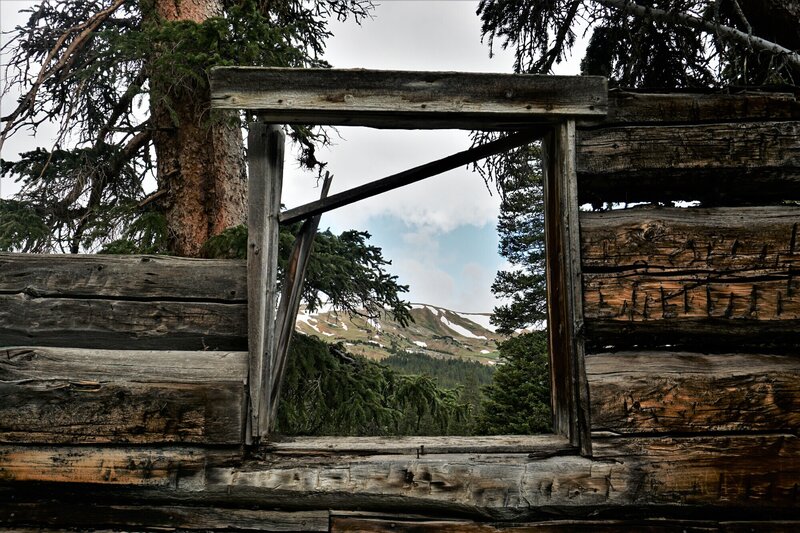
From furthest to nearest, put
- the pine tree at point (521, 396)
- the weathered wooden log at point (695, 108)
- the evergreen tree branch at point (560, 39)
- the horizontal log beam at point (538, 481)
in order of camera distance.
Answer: the pine tree at point (521, 396), the evergreen tree branch at point (560, 39), the weathered wooden log at point (695, 108), the horizontal log beam at point (538, 481)

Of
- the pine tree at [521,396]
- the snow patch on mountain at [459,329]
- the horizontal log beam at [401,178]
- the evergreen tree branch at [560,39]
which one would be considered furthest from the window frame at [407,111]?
the snow patch on mountain at [459,329]

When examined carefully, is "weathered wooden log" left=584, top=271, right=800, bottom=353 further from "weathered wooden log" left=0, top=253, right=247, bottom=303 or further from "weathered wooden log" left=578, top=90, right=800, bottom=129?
"weathered wooden log" left=0, top=253, right=247, bottom=303

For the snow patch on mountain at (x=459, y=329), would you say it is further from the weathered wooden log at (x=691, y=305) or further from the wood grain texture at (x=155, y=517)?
the wood grain texture at (x=155, y=517)

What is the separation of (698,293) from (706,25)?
2.66m

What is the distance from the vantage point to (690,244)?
2.06m

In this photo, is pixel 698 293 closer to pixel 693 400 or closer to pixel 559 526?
pixel 693 400

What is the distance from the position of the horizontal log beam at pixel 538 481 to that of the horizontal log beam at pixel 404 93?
1239mm

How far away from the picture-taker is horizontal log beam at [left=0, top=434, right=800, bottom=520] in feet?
6.29

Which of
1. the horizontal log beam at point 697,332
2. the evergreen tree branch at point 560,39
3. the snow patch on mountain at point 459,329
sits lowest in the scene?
the horizontal log beam at point 697,332

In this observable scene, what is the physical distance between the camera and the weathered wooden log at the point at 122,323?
2215 millimetres

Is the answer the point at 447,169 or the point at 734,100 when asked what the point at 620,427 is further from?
the point at 734,100

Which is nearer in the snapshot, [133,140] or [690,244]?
[690,244]

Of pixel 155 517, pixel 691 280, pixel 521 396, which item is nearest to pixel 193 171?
pixel 155 517

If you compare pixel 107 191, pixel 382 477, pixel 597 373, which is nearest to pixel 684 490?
pixel 597 373
